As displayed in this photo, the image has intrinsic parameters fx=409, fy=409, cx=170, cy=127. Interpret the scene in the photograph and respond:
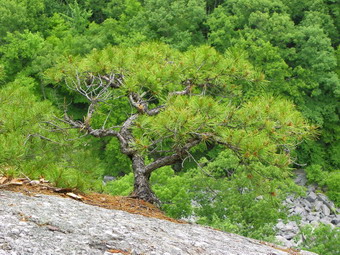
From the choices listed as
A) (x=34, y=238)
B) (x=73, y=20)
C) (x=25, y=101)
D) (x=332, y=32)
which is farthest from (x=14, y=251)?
(x=73, y=20)

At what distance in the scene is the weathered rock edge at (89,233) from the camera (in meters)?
2.98

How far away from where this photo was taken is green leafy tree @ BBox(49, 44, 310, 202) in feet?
13.4

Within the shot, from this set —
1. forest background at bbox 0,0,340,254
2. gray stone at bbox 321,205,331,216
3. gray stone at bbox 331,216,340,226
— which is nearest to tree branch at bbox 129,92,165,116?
forest background at bbox 0,0,340,254

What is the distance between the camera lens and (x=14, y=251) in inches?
109

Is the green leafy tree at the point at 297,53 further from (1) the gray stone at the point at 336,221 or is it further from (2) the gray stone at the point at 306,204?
(1) the gray stone at the point at 336,221

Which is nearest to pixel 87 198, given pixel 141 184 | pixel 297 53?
pixel 141 184

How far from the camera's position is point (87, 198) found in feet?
15.7

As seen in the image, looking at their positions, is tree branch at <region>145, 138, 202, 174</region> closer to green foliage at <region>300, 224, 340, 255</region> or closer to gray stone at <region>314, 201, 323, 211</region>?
green foliage at <region>300, 224, 340, 255</region>

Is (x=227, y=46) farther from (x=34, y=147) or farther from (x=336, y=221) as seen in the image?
(x=34, y=147)

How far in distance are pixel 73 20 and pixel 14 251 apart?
952 inches

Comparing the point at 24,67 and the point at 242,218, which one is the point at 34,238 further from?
the point at 24,67

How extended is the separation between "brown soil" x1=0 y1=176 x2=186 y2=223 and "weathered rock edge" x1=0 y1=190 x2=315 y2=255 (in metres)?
0.23

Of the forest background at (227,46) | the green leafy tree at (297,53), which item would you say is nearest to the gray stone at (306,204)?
the forest background at (227,46)

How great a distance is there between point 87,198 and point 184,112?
1700 millimetres
